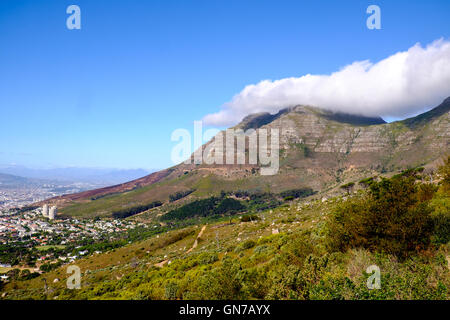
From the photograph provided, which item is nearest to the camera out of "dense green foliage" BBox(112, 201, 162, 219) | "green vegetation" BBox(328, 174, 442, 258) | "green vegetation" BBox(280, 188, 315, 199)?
"green vegetation" BBox(328, 174, 442, 258)

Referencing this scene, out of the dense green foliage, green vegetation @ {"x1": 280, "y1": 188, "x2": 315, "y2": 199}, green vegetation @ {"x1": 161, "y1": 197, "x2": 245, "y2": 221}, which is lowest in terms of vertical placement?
the dense green foliage

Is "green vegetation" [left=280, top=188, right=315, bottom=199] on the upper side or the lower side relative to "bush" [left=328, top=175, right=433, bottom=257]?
lower

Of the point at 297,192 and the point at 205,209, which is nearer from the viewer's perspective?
the point at 205,209

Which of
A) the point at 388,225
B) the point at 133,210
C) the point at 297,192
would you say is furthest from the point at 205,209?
the point at 388,225

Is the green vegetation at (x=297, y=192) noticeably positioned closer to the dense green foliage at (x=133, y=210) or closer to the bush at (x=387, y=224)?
the dense green foliage at (x=133, y=210)

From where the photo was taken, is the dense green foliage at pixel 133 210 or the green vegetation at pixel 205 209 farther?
the dense green foliage at pixel 133 210

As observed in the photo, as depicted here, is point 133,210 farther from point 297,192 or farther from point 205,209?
point 297,192

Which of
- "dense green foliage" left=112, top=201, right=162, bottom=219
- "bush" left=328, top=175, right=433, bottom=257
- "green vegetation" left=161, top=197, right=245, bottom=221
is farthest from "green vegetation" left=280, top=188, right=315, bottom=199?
"bush" left=328, top=175, right=433, bottom=257

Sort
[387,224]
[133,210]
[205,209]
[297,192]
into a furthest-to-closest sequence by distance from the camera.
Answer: [133,210] → [297,192] → [205,209] → [387,224]

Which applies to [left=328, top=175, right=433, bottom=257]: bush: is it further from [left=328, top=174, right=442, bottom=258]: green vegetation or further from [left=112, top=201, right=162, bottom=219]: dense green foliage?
Answer: [left=112, top=201, right=162, bottom=219]: dense green foliage

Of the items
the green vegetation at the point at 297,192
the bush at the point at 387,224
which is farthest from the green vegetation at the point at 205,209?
the bush at the point at 387,224

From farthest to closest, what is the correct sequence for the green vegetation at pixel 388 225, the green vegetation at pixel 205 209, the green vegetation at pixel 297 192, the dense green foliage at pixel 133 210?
the green vegetation at pixel 297 192, the dense green foliage at pixel 133 210, the green vegetation at pixel 205 209, the green vegetation at pixel 388 225
